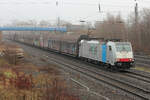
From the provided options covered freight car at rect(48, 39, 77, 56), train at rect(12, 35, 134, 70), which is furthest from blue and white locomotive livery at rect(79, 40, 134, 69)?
covered freight car at rect(48, 39, 77, 56)

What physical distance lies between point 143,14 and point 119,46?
95.5ft

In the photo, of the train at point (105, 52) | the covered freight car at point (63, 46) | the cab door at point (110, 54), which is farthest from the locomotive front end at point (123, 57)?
the covered freight car at point (63, 46)

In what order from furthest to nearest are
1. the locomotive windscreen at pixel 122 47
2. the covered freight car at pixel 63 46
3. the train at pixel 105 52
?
A: the covered freight car at pixel 63 46 < the locomotive windscreen at pixel 122 47 < the train at pixel 105 52

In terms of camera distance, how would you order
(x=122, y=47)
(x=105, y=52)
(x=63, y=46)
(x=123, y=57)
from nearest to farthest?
(x=123, y=57)
(x=122, y=47)
(x=105, y=52)
(x=63, y=46)

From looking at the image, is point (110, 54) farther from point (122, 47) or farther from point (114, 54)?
point (122, 47)

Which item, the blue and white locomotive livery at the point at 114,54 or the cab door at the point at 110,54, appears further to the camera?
the cab door at the point at 110,54

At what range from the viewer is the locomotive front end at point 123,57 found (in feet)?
65.5

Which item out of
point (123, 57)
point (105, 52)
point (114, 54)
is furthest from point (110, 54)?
point (123, 57)

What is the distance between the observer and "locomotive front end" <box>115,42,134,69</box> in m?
20.0

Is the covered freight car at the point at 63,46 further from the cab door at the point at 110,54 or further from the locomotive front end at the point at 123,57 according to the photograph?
the locomotive front end at the point at 123,57

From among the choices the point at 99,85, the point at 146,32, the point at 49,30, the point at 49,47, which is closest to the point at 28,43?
the point at 49,47

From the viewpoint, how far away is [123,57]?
66.1 feet

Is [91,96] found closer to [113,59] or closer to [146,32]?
[113,59]

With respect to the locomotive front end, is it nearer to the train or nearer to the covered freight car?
the train
